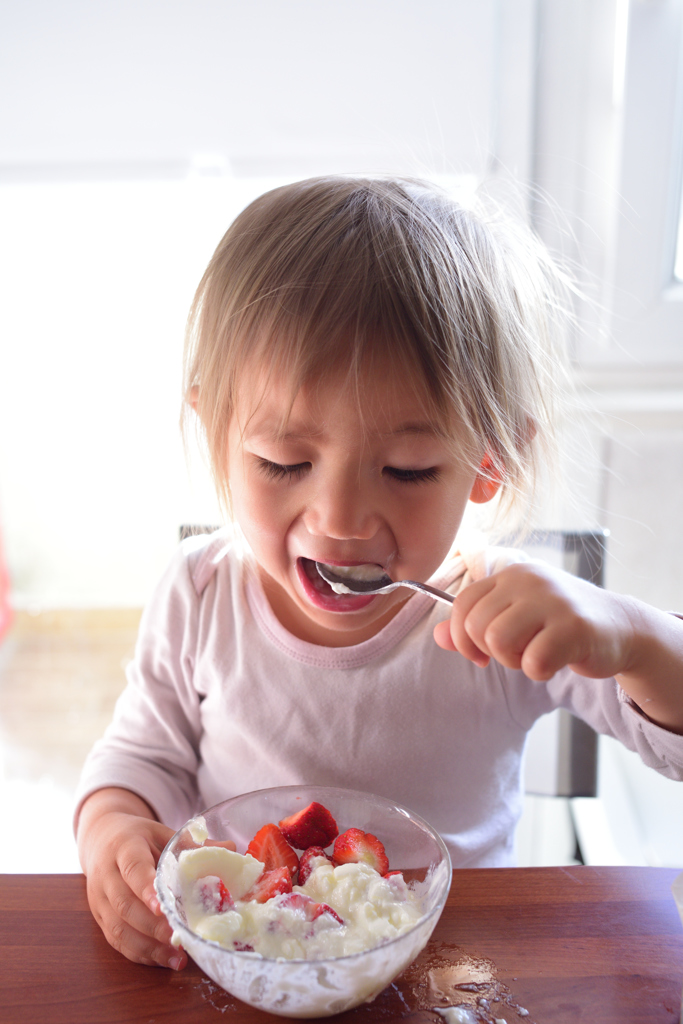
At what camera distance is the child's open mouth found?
847 millimetres

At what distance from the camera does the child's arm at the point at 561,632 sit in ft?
2.04

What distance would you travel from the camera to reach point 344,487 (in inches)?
28.6

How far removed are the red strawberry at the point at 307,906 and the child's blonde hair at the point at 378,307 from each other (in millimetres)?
441

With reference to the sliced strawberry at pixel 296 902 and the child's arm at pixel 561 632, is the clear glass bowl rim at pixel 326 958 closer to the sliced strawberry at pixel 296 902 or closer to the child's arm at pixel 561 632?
the sliced strawberry at pixel 296 902

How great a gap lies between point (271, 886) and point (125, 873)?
0.16m

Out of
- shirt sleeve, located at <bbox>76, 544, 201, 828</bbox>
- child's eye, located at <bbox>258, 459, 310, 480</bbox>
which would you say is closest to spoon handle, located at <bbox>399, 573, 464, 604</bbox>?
child's eye, located at <bbox>258, 459, 310, 480</bbox>

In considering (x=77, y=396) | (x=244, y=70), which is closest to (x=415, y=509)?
(x=244, y=70)

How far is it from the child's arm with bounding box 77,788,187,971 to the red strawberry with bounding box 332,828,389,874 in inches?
5.8

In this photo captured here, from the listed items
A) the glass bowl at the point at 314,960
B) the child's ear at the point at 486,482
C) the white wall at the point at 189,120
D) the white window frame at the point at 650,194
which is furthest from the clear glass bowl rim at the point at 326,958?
the white window frame at the point at 650,194

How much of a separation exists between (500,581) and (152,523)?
1716 mm

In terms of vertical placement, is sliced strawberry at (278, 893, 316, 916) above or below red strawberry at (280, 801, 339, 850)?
above

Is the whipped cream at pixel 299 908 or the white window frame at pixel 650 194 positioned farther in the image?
the white window frame at pixel 650 194

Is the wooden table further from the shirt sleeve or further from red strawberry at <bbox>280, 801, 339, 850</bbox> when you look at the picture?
the shirt sleeve

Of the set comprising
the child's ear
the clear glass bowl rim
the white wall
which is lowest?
the clear glass bowl rim
